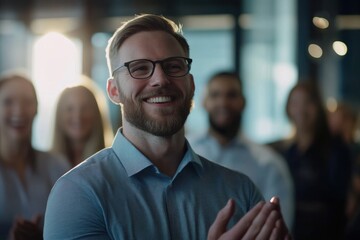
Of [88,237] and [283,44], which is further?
[283,44]

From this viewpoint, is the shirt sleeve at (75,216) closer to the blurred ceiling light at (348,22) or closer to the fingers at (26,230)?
the fingers at (26,230)

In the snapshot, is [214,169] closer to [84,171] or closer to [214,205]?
[214,205]

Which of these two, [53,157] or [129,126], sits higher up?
[129,126]

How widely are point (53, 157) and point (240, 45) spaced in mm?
4164

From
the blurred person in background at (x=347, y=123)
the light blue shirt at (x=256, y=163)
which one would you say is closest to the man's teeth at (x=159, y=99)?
the light blue shirt at (x=256, y=163)

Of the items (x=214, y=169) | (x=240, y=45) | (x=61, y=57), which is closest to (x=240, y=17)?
(x=240, y=45)

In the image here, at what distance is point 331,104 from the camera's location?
6.14 metres

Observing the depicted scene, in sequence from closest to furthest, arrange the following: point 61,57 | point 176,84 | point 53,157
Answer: point 176,84
point 53,157
point 61,57

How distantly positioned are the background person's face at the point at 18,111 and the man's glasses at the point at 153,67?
110 cm

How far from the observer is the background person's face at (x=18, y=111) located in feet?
8.54

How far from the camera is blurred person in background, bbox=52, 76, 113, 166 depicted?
3.03m

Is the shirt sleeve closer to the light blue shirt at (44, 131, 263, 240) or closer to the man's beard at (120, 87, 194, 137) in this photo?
the light blue shirt at (44, 131, 263, 240)

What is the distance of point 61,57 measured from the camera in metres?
6.34

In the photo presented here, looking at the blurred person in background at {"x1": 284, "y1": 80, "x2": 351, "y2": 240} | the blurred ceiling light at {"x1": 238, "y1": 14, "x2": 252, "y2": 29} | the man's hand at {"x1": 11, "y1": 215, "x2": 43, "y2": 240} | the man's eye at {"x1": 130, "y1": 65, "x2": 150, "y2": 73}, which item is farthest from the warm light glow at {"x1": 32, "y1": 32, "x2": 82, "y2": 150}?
the man's eye at {"x1": 130, "y1": 65, "x2": 150, "y2": 73}
